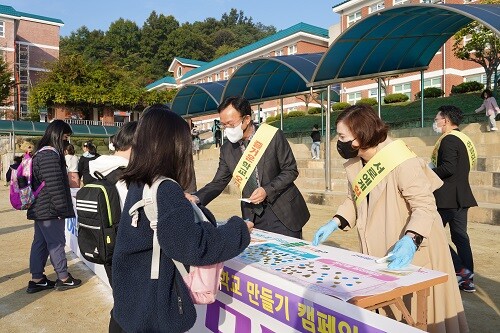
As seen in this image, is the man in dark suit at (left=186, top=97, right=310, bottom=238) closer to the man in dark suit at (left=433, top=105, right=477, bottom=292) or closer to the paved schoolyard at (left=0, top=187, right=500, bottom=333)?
the man in dark suit at (left=433, top=105, right=477, bottom=292)

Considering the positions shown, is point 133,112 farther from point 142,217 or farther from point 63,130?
point 142,217

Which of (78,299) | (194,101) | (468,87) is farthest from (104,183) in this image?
(468,87)

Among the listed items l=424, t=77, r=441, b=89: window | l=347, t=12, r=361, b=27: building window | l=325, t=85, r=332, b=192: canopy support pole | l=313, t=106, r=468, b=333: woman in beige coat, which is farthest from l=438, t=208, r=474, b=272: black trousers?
l=347, t=12, r=361, b=27: building window

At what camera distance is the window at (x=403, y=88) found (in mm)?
27625

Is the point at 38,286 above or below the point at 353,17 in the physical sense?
below

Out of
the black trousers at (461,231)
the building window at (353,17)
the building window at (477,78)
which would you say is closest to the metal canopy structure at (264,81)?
Answer: the black trousers at (461,231)

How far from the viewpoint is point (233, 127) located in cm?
338

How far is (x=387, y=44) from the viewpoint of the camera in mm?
11000

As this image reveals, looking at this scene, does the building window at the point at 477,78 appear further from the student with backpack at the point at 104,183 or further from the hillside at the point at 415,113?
the student with backpack at the point at 104,183

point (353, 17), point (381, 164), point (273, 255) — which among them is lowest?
point (273, 255)

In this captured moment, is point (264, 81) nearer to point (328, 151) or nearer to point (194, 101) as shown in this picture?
point (194, 101)

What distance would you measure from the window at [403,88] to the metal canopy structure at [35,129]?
18.1 m

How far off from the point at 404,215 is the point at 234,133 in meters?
1.53

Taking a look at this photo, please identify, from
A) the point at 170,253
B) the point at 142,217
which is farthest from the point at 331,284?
the point at 142,217
